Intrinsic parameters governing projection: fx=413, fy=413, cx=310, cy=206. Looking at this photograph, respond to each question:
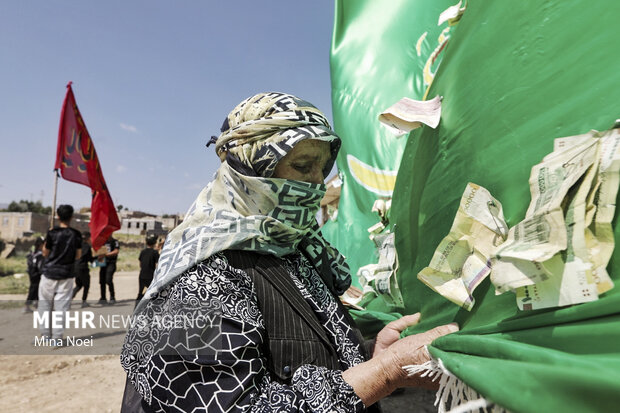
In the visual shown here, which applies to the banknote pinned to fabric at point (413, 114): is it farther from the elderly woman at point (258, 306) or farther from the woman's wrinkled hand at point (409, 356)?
the woman's wrinkled hand at point (409, 356)

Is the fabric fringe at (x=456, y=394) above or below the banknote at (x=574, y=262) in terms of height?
below

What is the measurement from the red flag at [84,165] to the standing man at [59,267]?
137 centimetres

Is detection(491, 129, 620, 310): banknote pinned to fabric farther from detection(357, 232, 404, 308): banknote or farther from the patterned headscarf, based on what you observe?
detection(357, 232, 404, 308): banknote

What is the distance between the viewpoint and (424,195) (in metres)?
1.25

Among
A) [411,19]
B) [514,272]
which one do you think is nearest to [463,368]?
[514,272]

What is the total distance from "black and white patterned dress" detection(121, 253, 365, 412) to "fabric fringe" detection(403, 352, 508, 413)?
186 mm

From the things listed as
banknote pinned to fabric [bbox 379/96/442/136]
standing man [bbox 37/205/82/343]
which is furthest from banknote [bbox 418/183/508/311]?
standing man [bbox 37/205/82/343]

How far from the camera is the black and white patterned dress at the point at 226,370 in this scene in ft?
2.90

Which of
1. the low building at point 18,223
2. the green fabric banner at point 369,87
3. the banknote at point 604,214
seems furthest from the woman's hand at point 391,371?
the low building at point 18,223

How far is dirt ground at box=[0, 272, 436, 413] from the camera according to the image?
276 centimetres

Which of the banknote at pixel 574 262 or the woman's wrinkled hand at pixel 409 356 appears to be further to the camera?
the woman's wrinkled hand at pixel 409 356

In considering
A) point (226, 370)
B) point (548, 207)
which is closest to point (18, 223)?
point (226, 370)

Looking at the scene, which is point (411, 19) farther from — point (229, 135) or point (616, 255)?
point (616, 255)

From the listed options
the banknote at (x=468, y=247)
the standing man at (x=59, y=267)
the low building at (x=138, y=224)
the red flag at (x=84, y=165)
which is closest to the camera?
the banknote at (x=468, y=247)
